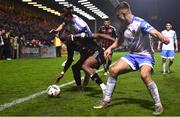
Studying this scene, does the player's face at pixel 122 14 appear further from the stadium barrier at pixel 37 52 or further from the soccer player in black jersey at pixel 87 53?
the stadium barrier at pixel 37 52

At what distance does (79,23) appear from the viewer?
11.0 metres

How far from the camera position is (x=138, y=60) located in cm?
852

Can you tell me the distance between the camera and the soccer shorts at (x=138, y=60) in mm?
8436

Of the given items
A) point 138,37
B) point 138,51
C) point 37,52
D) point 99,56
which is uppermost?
point 138,37

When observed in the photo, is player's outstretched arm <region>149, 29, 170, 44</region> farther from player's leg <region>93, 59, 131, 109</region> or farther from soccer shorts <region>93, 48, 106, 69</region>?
→ soccer shorts <region>93, 48, 106, 69</region>

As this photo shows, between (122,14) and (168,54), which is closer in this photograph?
(122,14)

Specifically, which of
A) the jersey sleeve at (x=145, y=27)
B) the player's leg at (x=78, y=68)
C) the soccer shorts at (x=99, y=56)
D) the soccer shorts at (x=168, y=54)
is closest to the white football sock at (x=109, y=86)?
the jersey sleeve at (x=145, y=27)

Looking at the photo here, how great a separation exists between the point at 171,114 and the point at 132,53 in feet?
4.56

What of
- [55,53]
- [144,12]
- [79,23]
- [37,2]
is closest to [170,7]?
[144,12]

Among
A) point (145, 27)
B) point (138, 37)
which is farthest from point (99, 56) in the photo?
point (145, 27)

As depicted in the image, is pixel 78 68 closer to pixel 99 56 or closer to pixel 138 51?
pixel 99 56

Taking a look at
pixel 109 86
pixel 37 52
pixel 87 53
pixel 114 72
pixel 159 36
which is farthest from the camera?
pixel 37 52

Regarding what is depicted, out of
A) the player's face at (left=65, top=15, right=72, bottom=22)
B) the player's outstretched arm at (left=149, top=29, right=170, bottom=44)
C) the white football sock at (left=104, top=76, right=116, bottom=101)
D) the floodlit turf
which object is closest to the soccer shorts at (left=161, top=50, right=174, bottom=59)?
the floodlit turf

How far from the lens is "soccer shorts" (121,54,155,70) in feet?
27.7
